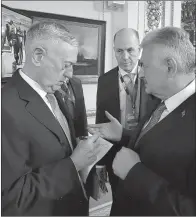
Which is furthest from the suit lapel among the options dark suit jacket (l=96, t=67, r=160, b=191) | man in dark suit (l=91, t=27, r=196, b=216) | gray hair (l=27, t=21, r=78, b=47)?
dark suit jacket (l=96, t=67, r=160, b=191)

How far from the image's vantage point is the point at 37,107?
1.05 meters

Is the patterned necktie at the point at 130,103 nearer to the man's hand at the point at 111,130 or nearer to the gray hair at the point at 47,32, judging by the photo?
the man's hand at the point at 111,130

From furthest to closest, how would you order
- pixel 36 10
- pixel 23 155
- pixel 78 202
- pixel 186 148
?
pixel 36 10, pixel 78 202, pixel 23 155, pixel 186 148

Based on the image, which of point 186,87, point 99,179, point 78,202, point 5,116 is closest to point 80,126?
point 99,179

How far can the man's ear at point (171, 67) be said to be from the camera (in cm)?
95

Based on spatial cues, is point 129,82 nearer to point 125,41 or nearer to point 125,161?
point 125,41

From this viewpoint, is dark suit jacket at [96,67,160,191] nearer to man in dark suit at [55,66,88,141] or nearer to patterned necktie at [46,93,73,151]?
man in dark suit at [55,66,88,141]

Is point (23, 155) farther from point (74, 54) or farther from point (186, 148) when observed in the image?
point (186, 148)

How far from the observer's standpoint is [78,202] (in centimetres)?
117

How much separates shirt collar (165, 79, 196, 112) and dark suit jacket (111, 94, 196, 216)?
0.03 m

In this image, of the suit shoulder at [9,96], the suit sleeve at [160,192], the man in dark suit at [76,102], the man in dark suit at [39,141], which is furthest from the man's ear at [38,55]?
the suit sleeve at [160,192]

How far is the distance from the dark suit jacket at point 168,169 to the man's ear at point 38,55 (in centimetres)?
47

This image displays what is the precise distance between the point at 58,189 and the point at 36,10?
936 millimetres

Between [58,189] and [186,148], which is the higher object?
[186,148]
